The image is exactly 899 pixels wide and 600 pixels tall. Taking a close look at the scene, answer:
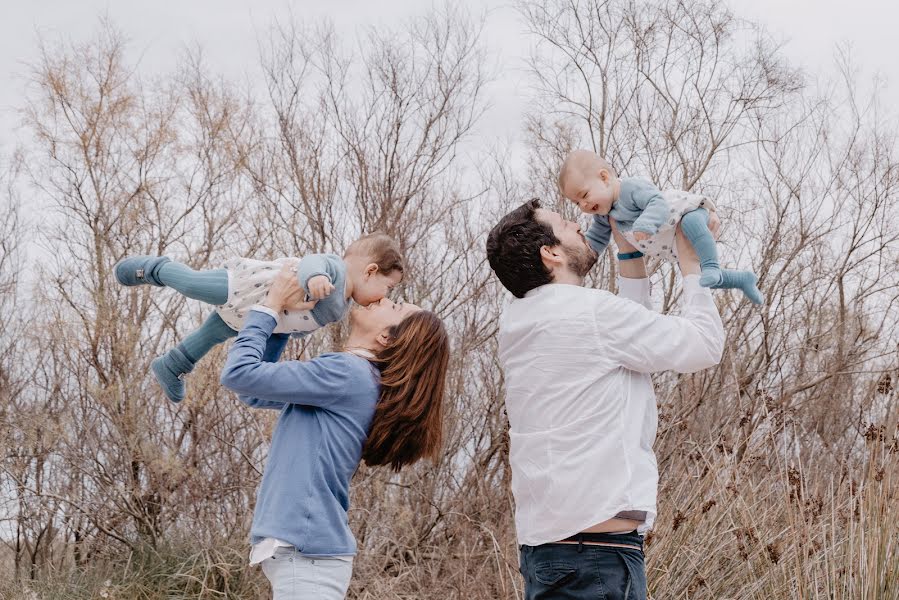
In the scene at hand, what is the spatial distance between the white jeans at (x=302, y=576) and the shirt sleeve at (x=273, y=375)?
38 cm

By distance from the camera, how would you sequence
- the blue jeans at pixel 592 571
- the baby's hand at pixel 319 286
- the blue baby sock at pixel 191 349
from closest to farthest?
the blue jeans at pixel 592 571 < the baby's hand at pixel 319 286 < the blue baby sock at pixel 191 349

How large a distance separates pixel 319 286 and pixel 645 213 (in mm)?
869

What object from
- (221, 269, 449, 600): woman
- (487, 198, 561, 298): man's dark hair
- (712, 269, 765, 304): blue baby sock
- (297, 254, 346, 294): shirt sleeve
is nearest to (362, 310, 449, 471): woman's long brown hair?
(221, 269, 449, 600): woman

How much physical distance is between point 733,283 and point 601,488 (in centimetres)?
80

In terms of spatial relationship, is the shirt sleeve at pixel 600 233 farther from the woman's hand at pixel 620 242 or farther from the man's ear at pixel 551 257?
the man's ear at pixel 551 257

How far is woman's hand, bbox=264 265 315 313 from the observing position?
2.37m

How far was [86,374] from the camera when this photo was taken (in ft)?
21.6

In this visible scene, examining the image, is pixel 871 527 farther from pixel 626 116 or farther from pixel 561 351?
pixel 626 116

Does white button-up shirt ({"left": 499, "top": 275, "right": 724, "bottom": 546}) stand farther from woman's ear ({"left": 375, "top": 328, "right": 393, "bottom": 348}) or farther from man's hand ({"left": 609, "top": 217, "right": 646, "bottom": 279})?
woman's ear ({"left": 375, "top": 328, "right": 393, "bottom": 348})

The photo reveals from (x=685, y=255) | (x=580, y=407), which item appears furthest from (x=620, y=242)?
(x=580, y=407)

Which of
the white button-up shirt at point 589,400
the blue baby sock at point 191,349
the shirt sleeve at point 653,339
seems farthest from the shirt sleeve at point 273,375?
the shirt sleeve at point 653,339

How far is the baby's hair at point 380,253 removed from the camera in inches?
99.7

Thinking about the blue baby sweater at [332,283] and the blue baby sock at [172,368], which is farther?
the blue baby sock at [172,368]

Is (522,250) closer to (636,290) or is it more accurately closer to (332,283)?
(636,290)
